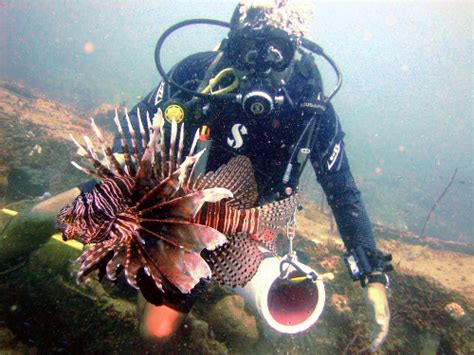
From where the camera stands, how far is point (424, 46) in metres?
94.8

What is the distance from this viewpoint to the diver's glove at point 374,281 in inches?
104

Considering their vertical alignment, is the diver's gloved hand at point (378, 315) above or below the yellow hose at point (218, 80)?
below

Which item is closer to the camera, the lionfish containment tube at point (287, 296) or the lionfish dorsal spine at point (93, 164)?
the lionfish dorsal spine at point (93, 164)

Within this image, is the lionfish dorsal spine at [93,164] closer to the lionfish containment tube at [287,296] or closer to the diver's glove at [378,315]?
the lionfish containment tube at [287,296]

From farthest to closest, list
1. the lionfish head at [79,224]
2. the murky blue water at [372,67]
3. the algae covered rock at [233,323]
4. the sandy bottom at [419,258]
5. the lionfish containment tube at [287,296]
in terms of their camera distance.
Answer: the murky blue water at [372,67] < the sandy bottom at [419,258] < the algae covered rock at [233,323] < the lionfish containment tube at [287,296] < the lionfish head at [79,224]

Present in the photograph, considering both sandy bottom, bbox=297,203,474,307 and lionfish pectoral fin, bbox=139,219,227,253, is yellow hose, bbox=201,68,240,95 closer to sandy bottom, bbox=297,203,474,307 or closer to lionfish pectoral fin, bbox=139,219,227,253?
lionfish pectoral fin, bbox=139,219,227,253

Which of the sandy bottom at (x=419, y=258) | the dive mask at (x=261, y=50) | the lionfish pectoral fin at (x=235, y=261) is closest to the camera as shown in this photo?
the lionfish pectoral fin at (x=235, y=261)

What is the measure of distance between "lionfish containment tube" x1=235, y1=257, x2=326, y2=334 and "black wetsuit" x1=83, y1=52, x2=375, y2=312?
71cm

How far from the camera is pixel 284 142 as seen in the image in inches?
129

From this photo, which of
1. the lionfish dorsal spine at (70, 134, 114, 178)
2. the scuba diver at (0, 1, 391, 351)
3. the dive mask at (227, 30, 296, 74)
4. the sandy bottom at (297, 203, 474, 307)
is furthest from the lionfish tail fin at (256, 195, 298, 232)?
the sandy bottom at (297, 203, 474, 307)

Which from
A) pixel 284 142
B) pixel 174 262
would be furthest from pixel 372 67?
pixel 174 262

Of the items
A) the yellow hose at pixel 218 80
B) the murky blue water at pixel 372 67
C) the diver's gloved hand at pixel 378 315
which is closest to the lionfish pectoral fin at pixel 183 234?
the yellow hose at pixel 218 80

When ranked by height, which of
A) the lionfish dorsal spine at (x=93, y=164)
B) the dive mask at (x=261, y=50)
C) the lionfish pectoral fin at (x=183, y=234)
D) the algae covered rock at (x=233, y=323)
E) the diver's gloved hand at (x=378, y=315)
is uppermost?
the dive mask at (x=261, y=50)

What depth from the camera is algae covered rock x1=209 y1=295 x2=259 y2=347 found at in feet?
11.5
